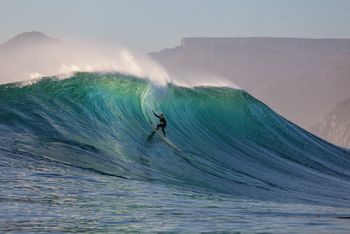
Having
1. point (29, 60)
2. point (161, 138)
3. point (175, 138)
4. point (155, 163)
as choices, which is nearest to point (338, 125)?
point (29, 60)

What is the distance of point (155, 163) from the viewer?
13.3 metres

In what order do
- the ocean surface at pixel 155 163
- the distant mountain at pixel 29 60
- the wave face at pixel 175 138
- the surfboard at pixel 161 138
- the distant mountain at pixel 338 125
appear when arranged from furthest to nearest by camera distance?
the distant mountain at pixel 338 125 < the distant mountain at pixel 29 60 < the surfboard at pixel 161 138 < the wave face at pixel 175 138 < the ocean surface at pixel 155 163

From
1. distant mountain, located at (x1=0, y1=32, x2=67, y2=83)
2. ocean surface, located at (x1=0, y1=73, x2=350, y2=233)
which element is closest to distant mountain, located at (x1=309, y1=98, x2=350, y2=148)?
ocean surface, located at (x1=0, y1=73, x2=350, y2=233)

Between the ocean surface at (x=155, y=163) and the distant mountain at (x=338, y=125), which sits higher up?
the distant mountain at (x=338, y=125)

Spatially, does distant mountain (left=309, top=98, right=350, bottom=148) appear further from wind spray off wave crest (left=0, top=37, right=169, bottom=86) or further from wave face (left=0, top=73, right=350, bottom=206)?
wind spray off wave crest (left=0, top=37, right=169, bottom=86)

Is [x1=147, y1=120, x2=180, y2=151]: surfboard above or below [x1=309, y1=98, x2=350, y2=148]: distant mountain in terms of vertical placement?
Result: below

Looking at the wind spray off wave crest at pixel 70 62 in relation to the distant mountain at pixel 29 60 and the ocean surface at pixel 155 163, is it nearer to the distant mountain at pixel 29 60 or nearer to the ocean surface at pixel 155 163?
the distant mountain at pixel 29 60

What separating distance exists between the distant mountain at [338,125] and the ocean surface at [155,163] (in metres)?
91.2

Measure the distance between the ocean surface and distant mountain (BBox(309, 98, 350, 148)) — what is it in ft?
299

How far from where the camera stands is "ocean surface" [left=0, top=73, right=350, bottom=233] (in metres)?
7.43

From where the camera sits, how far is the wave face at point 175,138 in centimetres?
1252

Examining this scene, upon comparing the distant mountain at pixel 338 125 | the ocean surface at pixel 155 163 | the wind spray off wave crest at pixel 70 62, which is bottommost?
the ocean surface at pixel 155 163

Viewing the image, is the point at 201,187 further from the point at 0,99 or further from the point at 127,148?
the point at 0,99

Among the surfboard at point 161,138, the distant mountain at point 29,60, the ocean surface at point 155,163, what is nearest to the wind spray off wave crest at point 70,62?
the distant mountain at point 29,60
